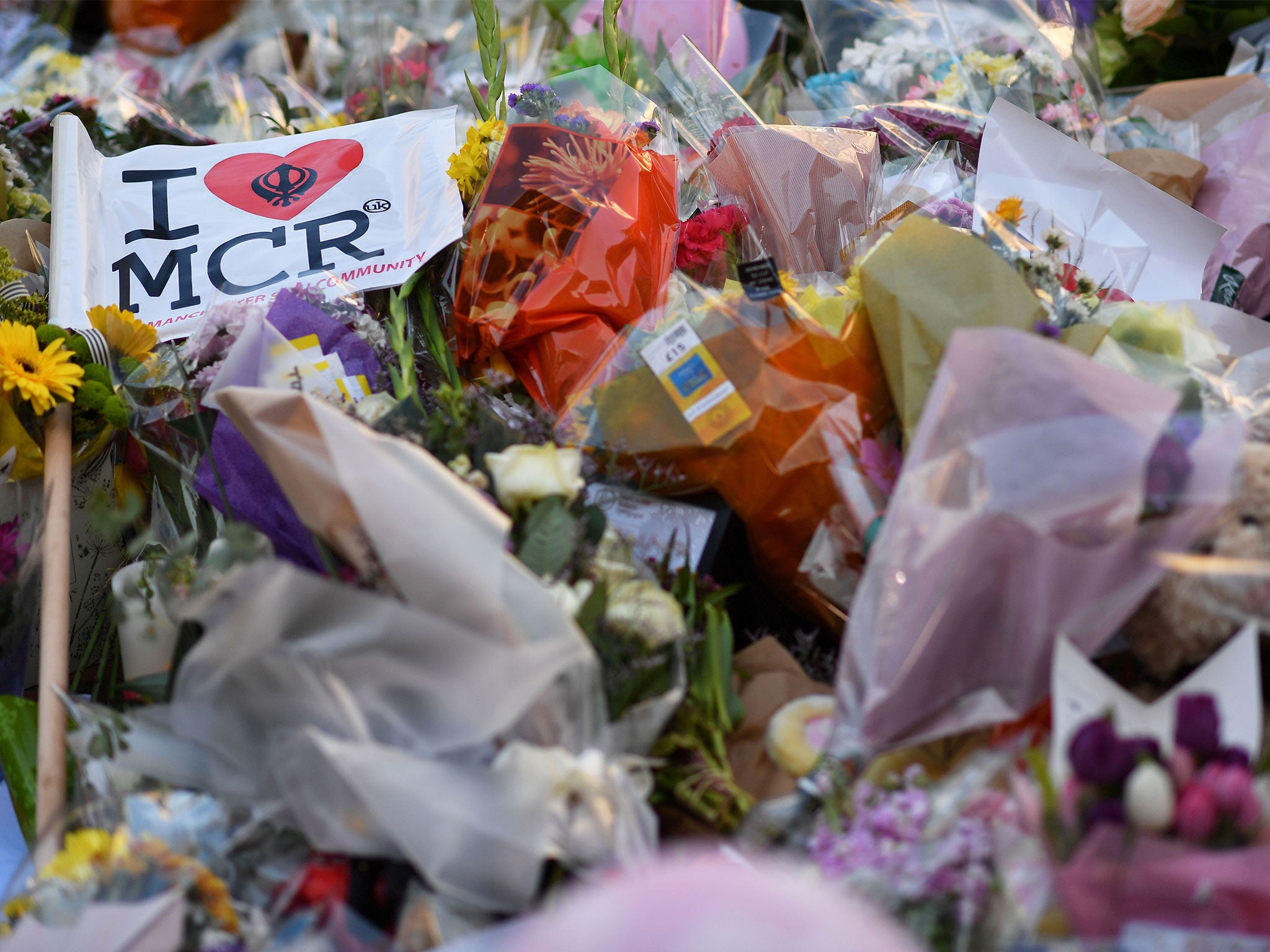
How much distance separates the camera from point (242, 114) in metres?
2.61

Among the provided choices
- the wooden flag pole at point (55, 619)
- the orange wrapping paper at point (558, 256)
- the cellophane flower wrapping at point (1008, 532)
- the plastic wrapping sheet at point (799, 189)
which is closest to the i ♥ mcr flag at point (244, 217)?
the orange wrapping paper at point (558, 256)

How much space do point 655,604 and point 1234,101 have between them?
6.10 feet

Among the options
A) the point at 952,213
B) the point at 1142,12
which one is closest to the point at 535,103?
the point at 952,213

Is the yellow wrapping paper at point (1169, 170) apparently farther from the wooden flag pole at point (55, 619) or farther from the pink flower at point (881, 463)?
the wooden flag pole at point (55, 619)

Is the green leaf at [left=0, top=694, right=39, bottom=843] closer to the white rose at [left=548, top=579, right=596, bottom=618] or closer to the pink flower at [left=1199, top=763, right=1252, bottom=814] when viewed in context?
the white rose at [left=548, top=579, right=596, bottom=618]

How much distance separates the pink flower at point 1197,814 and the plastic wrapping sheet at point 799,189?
106cm

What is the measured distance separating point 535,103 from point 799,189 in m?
0.48

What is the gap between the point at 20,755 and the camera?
127 cm

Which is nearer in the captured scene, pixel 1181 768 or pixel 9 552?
pixel 1181 768

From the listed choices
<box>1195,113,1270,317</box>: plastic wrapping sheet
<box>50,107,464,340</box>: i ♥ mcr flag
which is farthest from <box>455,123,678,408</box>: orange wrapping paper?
<box>1195,113,1270,317</box>: plastic wrapping sheet

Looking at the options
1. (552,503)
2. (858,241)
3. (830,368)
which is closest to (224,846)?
(552,503)

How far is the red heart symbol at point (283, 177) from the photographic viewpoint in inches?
68.4

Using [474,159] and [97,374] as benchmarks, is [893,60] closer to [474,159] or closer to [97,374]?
[474,159]

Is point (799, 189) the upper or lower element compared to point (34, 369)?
upper
